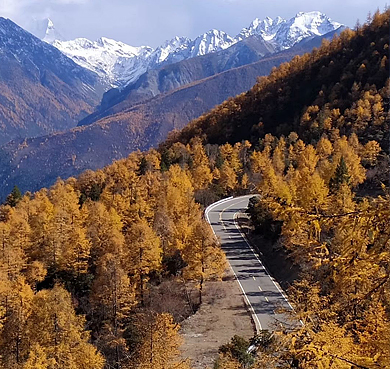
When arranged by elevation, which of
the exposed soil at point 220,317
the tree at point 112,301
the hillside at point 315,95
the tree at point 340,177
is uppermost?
the hillside at point 315,95

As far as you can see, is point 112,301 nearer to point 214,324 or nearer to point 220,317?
point 214,324

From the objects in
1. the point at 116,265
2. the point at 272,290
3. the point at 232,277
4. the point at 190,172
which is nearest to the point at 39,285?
the point at 116,265

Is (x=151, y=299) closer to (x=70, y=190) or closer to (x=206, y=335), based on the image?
(x=206, y=335)

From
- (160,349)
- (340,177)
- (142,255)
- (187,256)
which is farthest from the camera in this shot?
(340,177)

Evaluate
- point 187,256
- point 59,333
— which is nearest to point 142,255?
point 187,256

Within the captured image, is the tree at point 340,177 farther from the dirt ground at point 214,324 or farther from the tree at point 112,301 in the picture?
the tree at point 112,301

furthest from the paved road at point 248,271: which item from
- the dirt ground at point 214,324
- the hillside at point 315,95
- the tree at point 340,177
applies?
the hillside at point 315,95
